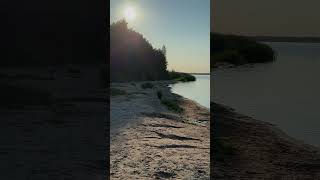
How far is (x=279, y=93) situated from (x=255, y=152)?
1.92ft

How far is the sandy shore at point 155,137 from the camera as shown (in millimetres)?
3850

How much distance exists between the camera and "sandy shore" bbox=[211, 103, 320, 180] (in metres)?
3.67

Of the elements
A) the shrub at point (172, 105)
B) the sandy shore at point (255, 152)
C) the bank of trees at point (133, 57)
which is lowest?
the sandy shore at point (255, 152)

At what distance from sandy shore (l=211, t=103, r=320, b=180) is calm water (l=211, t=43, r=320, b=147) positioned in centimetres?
8

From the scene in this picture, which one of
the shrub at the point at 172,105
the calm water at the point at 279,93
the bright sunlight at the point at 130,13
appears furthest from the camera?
the shrub at the point at 172,105

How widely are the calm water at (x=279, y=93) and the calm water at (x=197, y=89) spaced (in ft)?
0.35

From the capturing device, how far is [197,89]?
12.5ft

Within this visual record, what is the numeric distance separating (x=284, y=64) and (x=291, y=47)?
15 centimetres

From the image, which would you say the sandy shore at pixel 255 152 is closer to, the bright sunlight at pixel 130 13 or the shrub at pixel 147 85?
the shrub at pixel 147 85

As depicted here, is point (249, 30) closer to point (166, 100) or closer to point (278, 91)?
point (278, 91)
